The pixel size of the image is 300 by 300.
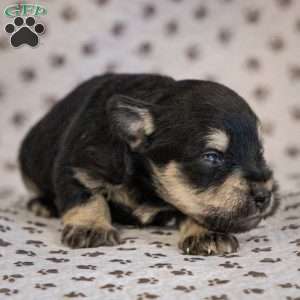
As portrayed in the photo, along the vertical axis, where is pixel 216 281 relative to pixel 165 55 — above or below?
below

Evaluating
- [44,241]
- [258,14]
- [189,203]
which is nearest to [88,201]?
[44,241]

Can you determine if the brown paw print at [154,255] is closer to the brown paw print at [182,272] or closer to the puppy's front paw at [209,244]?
the puppy's front paw at [209,244]

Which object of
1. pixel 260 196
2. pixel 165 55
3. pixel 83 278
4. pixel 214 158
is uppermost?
pixel 165 55

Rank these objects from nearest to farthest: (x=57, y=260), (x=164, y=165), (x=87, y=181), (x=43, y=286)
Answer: (x=43, y=286)
(x=57, y=260)
(x=164, y=165)
(x=87, y=181)

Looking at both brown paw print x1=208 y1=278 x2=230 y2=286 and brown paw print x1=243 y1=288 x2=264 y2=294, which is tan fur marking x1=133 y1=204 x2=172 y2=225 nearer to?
brown paw print x1=208 y1=278 x2=230 y2=286

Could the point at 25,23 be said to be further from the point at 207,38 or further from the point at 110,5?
the point at 207,38

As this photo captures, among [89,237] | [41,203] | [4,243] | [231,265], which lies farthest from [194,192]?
[41,203]

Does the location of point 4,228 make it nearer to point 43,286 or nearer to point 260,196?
point 43,286

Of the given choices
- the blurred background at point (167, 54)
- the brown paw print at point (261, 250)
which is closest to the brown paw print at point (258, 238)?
the brown paw print at point (261, 250)
